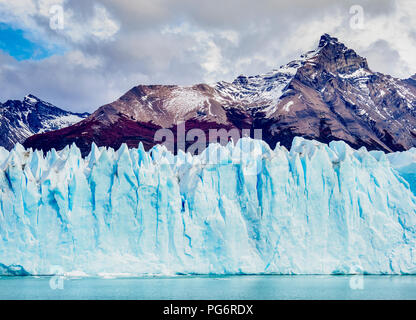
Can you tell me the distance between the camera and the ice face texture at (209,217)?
60.2ft

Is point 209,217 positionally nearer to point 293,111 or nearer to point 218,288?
point 218,288

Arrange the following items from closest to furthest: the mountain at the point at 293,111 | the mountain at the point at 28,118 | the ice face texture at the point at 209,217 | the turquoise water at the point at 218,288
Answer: the turquoise water at the point at 218,288, the ice face texture at the point at 209,217, the mountain at the point at 293,111, the mountain at the point at 28,118

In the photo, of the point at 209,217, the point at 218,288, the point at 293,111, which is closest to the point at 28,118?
the point at 293,111

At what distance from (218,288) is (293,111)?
23.1 m

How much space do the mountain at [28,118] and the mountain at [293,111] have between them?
19.3 feet

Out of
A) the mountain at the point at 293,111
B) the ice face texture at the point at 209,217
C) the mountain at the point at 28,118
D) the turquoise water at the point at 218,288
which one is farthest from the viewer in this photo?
the mountain at the point at 28,118

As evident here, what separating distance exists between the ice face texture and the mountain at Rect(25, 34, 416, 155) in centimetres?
1681

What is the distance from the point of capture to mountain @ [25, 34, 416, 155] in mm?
36750

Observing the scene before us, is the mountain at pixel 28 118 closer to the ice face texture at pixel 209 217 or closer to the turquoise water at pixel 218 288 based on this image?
the ice face texture at pixel 209 217

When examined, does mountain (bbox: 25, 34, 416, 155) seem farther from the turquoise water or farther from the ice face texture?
the turquoise water

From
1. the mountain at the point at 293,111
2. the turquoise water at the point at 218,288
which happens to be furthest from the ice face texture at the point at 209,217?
the mountain at the point at 293,111

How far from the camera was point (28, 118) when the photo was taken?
49.2 meters

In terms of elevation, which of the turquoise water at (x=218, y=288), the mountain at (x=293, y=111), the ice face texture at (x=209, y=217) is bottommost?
the turquoise water at (x=218, y=288)

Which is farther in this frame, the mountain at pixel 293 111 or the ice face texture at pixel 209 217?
the mountain at pixel 293 111
